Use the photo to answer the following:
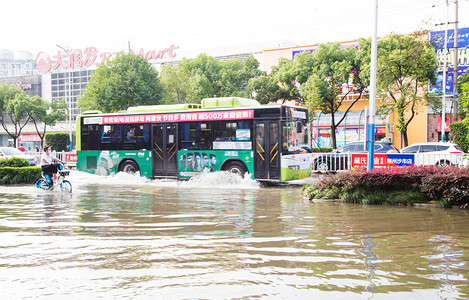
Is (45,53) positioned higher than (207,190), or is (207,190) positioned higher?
(45,53)

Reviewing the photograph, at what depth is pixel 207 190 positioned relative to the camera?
15.2m

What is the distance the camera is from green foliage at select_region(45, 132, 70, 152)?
44.5 meters

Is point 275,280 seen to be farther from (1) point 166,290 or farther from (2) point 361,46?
(2) point 361,46

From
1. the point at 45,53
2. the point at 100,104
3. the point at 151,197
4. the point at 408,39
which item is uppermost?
the point at 45,53

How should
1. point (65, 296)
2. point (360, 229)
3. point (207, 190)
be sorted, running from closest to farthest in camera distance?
point (65, 296), point (360, 229), point (207, 190)

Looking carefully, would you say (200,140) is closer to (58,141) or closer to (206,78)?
(206,78)

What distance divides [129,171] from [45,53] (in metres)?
55.5

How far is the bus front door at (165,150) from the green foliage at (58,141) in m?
29.7

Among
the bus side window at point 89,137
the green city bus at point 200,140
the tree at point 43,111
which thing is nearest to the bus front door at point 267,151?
the green city bus at point 200,140

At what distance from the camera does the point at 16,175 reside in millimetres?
18219

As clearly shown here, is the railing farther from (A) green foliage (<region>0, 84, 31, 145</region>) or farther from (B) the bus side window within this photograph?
(A) green foliage (<region>0, 84, 31, 145</region>)

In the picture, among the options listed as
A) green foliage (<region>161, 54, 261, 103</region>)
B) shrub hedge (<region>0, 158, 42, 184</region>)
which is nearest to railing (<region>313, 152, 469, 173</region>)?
shrub hedge (<region>0, 158, 42, 184</region>)

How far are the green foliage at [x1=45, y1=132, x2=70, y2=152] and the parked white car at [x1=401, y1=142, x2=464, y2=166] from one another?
36.8m

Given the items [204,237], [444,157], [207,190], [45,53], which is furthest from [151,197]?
[45,53]
